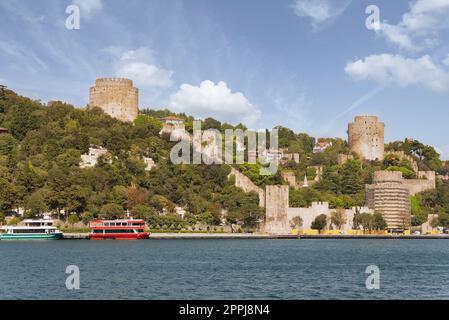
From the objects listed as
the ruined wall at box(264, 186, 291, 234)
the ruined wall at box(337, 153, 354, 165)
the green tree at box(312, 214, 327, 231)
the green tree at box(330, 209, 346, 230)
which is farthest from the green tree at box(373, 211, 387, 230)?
the ruined wall at box(337, 153, 354, 165)

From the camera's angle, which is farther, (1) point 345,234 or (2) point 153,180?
(1) point 345,234

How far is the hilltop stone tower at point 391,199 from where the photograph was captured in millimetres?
80812

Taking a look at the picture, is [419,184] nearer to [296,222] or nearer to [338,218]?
[338,218]

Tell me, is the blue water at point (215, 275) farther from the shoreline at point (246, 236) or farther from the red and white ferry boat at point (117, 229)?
the shoreline at point (246, 236)

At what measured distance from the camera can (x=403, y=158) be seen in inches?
3976

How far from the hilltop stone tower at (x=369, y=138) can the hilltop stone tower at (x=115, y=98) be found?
3305 cm

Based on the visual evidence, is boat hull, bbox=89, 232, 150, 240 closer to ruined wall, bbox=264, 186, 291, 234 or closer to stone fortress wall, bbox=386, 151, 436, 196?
ruined wall, bbox=264, 186, 291, 234

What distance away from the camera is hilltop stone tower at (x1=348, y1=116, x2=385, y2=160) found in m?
101

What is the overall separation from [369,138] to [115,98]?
36204 mm

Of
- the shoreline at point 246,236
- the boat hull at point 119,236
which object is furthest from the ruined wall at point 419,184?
the boat hull at point 119,236
